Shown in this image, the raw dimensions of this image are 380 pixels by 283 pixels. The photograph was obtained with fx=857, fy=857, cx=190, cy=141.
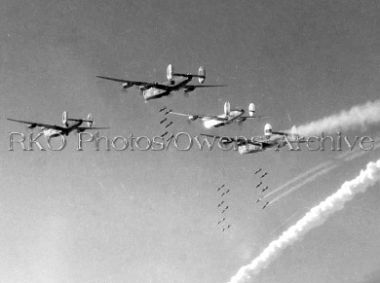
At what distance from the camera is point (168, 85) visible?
123125 mm

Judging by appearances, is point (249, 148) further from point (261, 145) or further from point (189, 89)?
point (189, 89)

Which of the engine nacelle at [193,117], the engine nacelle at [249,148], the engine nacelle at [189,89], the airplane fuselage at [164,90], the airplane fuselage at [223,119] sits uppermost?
the airplane fuselage at [164,90]

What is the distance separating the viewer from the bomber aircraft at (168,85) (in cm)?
12156

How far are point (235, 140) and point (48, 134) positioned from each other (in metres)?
29.5

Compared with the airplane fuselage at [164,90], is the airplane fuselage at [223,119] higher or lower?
lower

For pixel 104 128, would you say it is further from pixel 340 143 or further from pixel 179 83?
pixel 340 143

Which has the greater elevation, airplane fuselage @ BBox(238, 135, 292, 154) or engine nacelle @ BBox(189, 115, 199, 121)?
engine nacelle @ BBox(189, 115, 199, 121)

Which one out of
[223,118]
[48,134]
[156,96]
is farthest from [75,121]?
[223,118]

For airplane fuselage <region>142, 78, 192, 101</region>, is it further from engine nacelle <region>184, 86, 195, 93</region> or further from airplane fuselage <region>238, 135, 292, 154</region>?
airplane fuselage <region>238, 135, 292, 154</region>

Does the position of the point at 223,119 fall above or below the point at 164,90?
below

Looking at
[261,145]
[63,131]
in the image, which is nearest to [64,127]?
[63,131]

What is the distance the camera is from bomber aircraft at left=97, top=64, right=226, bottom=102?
12156cm

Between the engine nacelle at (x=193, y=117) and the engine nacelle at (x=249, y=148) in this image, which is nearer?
the engine nacelle at (x=193, y=117)

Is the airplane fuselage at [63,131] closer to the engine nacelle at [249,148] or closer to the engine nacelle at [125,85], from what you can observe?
the engine nacelle at [125,85]
